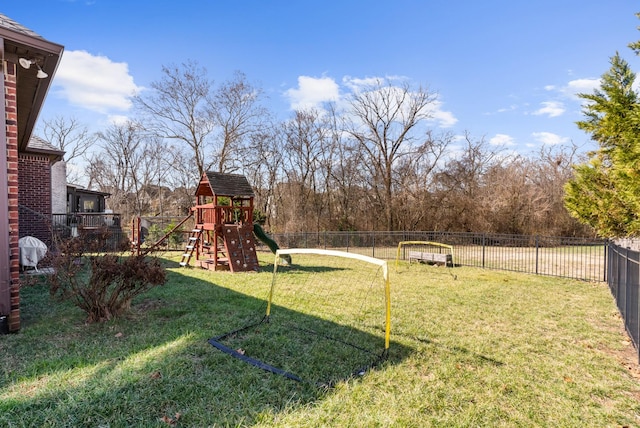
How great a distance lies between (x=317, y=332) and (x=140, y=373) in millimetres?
2282

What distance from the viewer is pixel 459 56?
45.3 feet

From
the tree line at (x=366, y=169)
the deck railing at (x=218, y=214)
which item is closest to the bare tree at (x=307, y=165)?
the tree line at (x=366, y=169)

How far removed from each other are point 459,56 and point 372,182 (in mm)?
10266

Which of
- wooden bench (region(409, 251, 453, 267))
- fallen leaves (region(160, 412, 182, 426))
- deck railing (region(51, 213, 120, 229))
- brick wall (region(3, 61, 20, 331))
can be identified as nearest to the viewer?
fallen leaves (region(160, 412, 182, 426))

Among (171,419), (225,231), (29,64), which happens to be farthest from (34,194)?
(171,419)

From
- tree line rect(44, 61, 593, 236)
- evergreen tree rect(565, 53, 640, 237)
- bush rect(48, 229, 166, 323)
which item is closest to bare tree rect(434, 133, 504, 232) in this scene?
tree line rect(44, 61, 593, 236)

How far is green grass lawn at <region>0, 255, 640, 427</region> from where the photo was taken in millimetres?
2721

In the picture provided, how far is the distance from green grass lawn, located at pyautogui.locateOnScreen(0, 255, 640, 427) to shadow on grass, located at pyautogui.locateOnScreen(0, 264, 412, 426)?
0.01 metres

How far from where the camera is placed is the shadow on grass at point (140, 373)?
267 cm

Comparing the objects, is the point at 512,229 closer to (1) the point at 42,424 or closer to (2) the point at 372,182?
(2) the point at 372,182

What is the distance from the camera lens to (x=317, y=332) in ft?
15.7

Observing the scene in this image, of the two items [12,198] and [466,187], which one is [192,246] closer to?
[12,198]

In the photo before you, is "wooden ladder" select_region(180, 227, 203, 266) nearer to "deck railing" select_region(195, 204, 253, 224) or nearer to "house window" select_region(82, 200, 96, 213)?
"deck railing" select_region(195, 204, 253, 224)

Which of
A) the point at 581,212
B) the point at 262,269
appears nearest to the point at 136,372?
the point at 262,269
